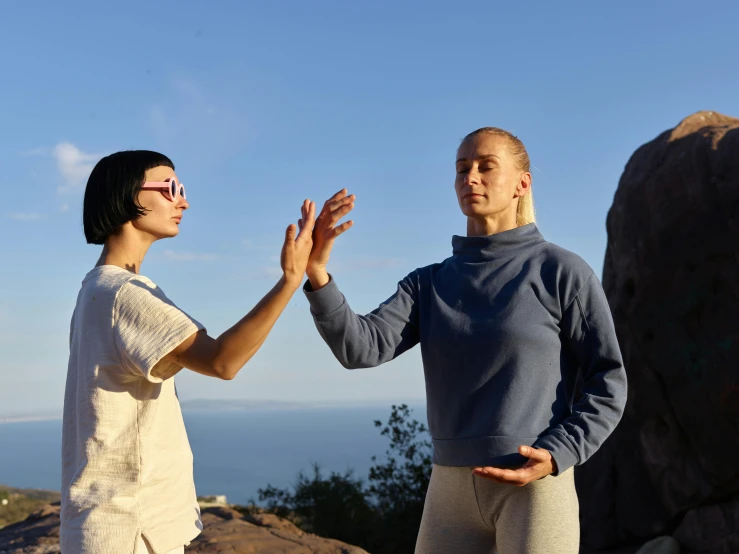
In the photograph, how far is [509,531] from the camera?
2.40m

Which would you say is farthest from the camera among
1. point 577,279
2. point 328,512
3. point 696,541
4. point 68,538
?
point 328,512

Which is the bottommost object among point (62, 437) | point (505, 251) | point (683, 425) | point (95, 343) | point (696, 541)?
point (696, 541)

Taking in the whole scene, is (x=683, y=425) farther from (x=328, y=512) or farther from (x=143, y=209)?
(x=143, y=209)

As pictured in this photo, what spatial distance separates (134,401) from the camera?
222 centimetres

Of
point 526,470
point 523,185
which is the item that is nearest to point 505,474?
point 526,470

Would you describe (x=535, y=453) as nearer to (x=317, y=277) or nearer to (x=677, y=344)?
(x=317, y=277)

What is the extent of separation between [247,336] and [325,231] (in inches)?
17.8

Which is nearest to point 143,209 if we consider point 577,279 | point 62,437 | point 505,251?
point 62,437

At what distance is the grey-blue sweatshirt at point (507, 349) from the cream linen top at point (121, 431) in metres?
0.57

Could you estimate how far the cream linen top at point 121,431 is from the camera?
215 centimetres

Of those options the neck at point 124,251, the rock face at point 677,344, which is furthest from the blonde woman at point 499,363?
the rock face at point 677,344

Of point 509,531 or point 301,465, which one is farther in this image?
point 301,465

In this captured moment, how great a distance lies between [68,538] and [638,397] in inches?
246

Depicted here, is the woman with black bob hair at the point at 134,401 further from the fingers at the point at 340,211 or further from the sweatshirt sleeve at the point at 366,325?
the sweatshirt sleeve at the point at 366,325
